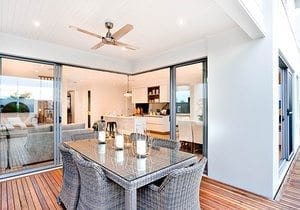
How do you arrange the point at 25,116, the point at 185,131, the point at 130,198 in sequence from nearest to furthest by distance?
the point at 130,198
the point at 25,116
the point at 185,131

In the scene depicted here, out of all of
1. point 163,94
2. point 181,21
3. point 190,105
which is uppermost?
point 181,21

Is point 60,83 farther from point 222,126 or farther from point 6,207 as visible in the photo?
point 222,126

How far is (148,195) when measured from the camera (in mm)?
1725

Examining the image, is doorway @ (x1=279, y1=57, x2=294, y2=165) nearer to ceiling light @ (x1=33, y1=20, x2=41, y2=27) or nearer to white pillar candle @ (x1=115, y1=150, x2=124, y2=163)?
white pillar candle @ (x1=115, y1=150, x2=124, y2=163)

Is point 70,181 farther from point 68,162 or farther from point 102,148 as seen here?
point 102,148

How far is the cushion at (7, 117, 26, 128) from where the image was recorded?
355 cm

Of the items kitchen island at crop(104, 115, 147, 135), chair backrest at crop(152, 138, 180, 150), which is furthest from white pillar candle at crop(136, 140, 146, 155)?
kitchen island at crop(104, 115, 147, 135)

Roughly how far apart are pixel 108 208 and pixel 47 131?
287cm

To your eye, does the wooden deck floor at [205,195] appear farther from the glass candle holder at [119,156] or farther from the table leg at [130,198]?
the table leg at [130,198]

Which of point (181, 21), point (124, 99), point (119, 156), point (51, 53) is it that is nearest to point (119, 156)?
point (119, 156)

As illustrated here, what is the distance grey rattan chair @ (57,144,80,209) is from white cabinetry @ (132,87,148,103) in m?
7.70

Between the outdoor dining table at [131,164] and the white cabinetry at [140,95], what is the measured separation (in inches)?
289

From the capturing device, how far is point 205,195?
2770mm

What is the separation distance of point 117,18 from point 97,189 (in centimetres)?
232
